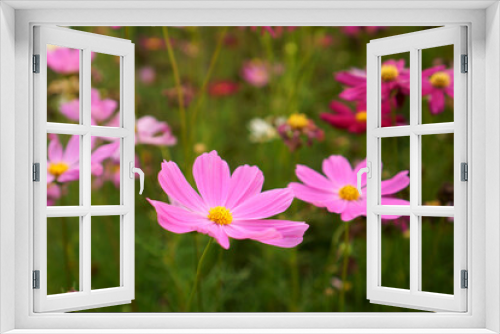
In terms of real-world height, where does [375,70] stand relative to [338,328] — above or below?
above

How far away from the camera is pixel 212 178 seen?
4.41 feet

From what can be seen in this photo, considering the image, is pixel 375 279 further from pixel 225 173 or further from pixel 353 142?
pixel 353 142

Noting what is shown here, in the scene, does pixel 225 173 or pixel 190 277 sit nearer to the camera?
pixel 225 173

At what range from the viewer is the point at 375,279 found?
132 centimetres

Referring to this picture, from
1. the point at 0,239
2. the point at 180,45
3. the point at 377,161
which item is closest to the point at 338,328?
the point at 377,161

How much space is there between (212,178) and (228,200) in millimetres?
71

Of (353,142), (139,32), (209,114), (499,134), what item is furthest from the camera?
(139,32)

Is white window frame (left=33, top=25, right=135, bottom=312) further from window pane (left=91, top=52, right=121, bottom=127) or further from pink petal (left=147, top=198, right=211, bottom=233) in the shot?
window pane (left=91, top=52, right=121, bottom=127)

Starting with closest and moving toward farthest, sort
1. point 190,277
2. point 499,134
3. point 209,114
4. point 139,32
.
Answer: point 499,134 → point 190,277 → point 209,114 → point 139,32

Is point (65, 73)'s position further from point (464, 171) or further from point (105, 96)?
point (464, 171)

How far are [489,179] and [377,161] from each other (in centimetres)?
27

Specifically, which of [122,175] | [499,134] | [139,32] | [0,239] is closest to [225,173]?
[122,175]

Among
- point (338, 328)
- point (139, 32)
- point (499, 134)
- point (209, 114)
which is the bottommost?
point (338, 328)

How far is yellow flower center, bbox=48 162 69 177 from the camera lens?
1.56 metres
